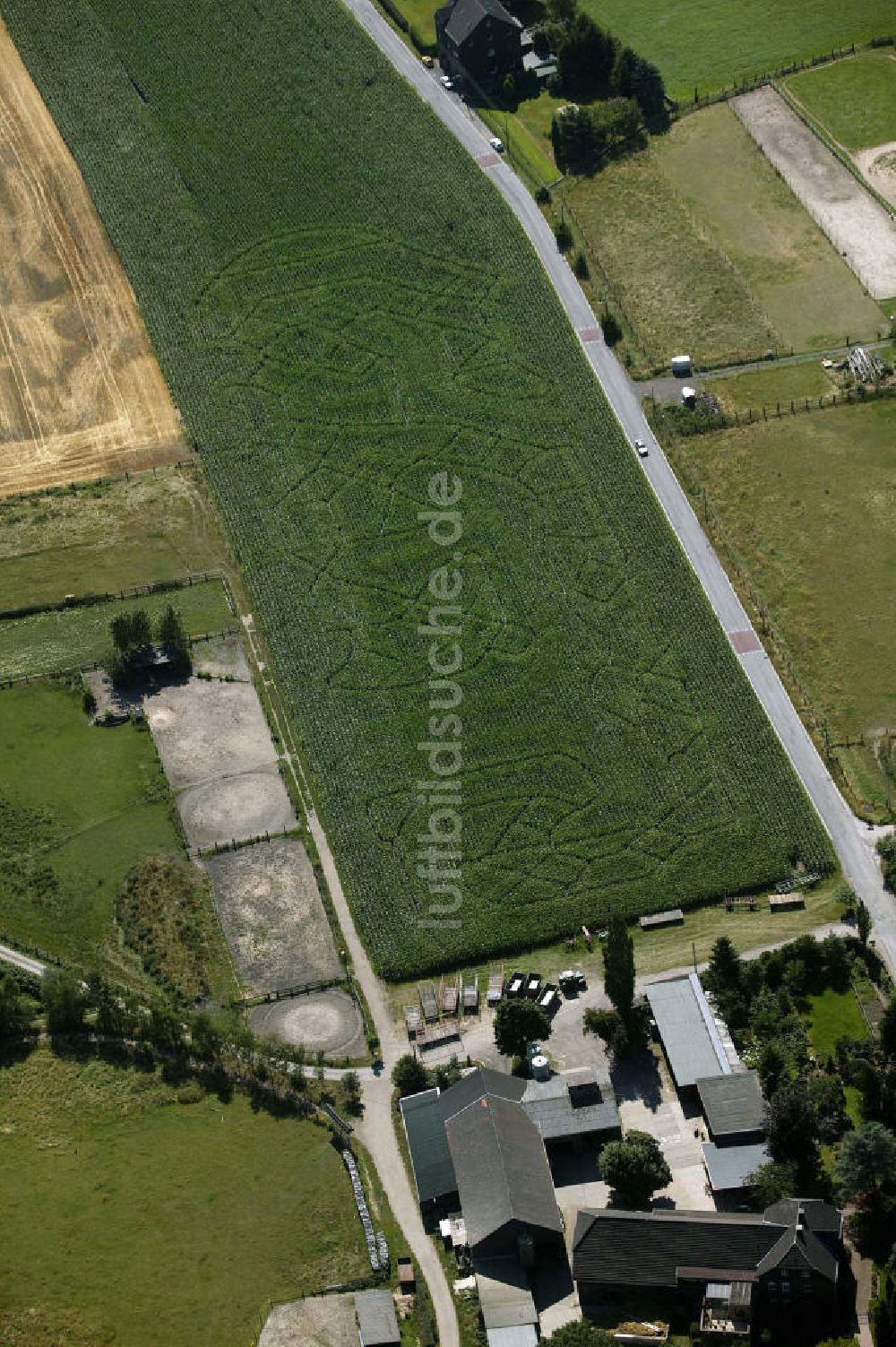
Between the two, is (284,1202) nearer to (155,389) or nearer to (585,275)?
(155,389)

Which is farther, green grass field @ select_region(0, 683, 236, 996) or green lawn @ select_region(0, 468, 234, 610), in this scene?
green lawn @ select_region(0, 468, 234, 610)

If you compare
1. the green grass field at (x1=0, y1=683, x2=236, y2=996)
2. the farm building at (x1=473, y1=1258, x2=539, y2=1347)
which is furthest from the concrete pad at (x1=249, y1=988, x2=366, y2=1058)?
the farm building at (x1=473, y1=1258, x2=539, y2=1347)

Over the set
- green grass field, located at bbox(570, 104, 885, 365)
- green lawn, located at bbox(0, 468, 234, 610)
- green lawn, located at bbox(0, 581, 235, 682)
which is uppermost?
green grass field, located at bbox(570, 104, 885, 365)

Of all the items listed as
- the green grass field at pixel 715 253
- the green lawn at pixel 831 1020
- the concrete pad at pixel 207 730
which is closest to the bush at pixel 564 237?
the green grass field at pixel 715 253

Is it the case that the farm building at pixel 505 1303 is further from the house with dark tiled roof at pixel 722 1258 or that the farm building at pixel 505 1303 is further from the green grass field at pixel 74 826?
the green grass field at pixel 74 826

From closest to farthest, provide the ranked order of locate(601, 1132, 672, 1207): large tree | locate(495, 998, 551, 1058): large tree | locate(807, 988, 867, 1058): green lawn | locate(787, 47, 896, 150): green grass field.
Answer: locate(601, 1132, 672, 1207): large tree < locate(495, 998, 551, 1058): large tree < locate(807, 988, 867, 1058): green lawn < locate(787, 47, 896, 150): green grass field

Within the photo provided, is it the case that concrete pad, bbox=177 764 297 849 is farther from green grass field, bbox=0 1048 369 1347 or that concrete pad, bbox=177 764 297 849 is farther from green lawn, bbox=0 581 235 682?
green grass field, bbox=0 1048 369 1347

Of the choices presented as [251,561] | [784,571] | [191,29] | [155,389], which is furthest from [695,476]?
[191,29]
